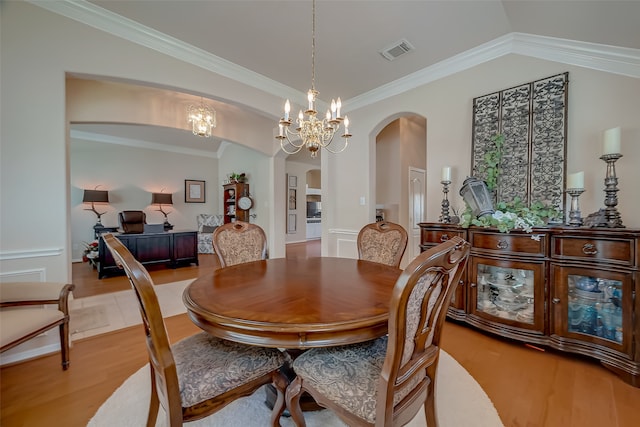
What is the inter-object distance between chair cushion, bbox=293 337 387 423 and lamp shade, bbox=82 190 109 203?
7.11 meters

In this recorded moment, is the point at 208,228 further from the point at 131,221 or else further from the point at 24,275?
the point at 24,275

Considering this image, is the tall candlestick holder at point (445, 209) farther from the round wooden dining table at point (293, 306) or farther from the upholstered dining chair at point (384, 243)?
the round wooden dining table at point (293, 306)

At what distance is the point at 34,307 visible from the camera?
196cm

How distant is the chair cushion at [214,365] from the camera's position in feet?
3.37

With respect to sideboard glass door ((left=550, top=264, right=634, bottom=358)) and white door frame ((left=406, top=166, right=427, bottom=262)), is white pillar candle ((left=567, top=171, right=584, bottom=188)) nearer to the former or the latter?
sideboard glass door ((left=550, top=264, right=634, bottom=358))

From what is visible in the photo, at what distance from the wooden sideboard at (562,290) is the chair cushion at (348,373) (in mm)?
1604

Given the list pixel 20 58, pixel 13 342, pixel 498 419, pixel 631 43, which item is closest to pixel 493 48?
pixel 631 43

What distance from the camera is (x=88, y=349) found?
7.05ft

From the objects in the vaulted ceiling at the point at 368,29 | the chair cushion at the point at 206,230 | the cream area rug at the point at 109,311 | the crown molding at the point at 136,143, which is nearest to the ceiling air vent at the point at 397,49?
the vaulted ceiling at the point at 368,29

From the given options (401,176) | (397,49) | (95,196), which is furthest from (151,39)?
(95,196)

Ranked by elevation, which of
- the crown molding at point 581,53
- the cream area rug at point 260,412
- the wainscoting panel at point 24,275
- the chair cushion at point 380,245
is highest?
the crown molding at point 581,53

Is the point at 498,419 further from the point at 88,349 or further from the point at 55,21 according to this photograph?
the point at 55,21

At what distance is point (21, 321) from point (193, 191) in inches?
261

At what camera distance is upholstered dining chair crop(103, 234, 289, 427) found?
0.92 metres
